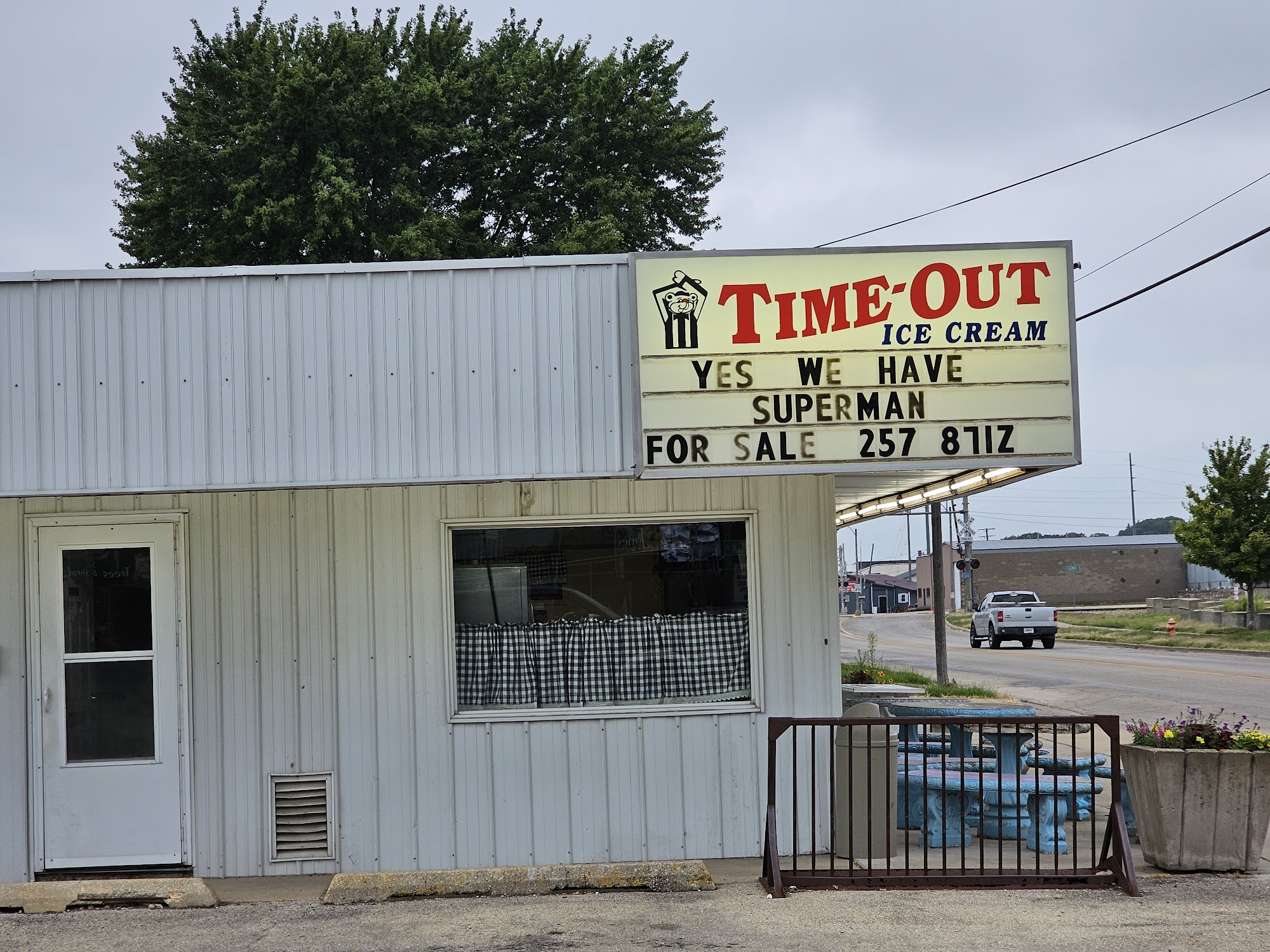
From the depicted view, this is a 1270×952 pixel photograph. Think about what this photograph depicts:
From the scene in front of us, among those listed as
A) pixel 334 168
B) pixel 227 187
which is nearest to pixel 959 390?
pixel 334 168

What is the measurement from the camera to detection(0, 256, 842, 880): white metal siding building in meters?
7.49

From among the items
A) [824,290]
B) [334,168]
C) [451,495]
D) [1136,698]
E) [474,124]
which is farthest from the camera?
[474,124]

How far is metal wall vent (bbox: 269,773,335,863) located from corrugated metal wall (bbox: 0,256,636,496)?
78.7 inches

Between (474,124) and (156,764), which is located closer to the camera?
(156,764)

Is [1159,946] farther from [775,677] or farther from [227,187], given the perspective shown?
[227,187]

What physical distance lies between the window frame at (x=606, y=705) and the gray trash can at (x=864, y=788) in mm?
638

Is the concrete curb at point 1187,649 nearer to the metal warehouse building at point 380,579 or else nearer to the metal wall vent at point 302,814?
the metal warehouse building at point 380,579

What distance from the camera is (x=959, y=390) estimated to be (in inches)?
304

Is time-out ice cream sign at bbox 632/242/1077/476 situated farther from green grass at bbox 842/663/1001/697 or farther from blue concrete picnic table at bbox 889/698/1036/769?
green grass at bbox 842/663/1001/697

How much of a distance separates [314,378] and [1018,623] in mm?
36212

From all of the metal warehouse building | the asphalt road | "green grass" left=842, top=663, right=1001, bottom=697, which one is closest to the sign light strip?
the metal warehouse building

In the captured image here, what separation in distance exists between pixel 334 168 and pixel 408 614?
2170cm

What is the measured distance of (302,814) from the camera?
315 inches

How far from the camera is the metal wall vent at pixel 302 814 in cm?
799
